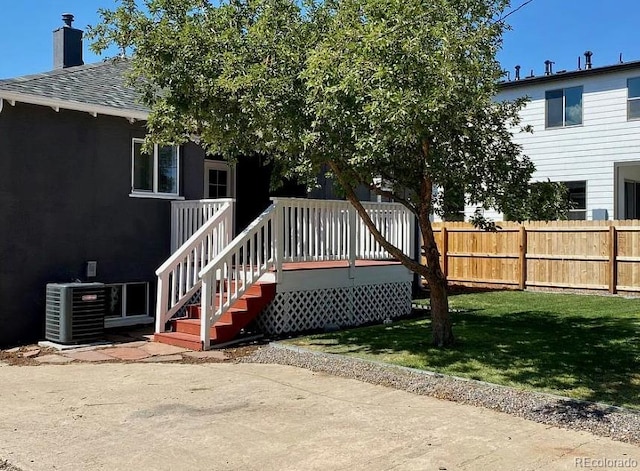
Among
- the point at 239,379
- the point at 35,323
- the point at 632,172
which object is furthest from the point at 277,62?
the point at 632,172

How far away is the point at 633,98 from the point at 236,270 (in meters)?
15.1

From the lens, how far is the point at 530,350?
873cm

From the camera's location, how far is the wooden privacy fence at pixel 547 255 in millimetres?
15648

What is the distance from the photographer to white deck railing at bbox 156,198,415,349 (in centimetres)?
980

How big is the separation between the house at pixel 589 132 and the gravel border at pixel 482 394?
43.8ft

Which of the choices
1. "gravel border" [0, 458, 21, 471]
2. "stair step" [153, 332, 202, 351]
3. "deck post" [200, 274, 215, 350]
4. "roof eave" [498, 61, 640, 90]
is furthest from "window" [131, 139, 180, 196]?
"roof eave" [498, 61, 640, 90]

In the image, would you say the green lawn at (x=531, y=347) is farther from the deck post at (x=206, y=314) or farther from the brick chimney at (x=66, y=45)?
the brick chimney at (x=66, y=45)

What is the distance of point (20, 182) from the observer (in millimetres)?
9906

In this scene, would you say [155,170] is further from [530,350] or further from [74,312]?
[530,350]

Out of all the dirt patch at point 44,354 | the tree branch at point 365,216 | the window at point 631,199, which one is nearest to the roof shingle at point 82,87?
the tree branch at point 365,216

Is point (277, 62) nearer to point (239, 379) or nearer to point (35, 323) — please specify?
point (239, 379)

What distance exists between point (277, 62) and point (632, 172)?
1738 cm

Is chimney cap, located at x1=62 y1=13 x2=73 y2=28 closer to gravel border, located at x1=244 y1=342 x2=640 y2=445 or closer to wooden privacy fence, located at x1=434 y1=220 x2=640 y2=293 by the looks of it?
gravel border, located at x1=244 y1=342 x2=640 y2=445
